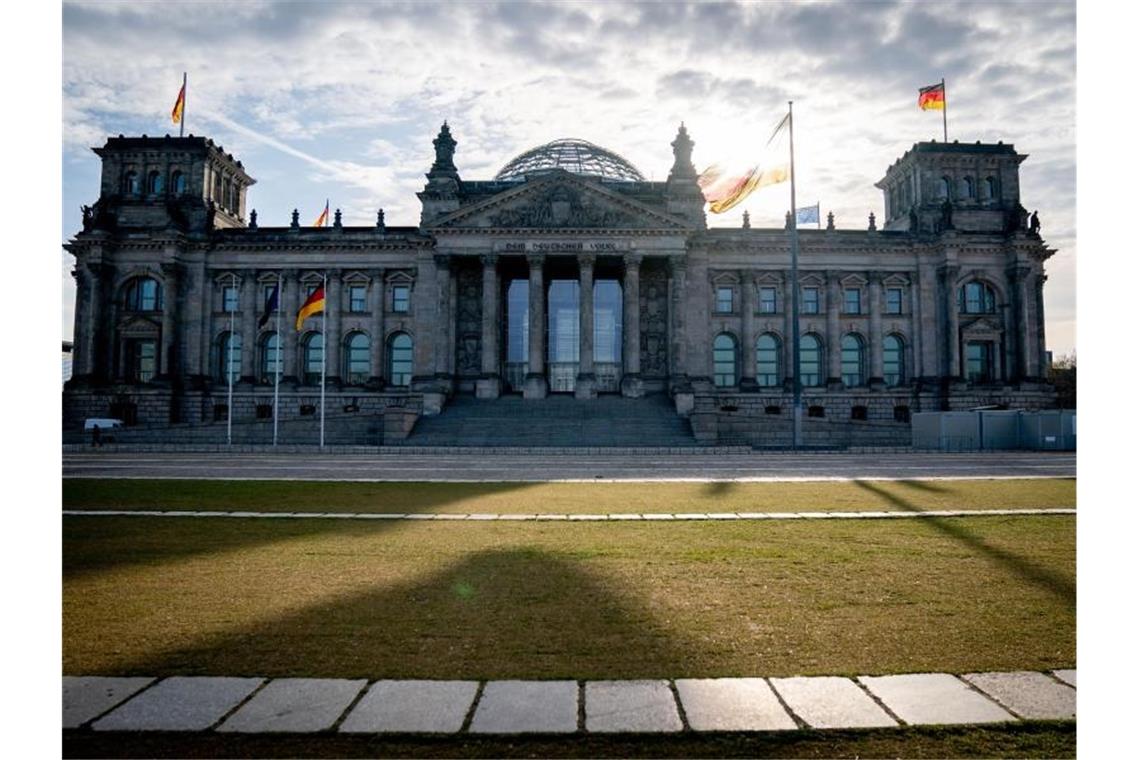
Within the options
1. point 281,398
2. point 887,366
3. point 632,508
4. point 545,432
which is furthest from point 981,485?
point 281,398

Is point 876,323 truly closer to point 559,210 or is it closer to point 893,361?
point 893,361

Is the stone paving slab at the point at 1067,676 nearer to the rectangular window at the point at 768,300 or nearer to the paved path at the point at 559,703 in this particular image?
the paved path at the point at 559,703

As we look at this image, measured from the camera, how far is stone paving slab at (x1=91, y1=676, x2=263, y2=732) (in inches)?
173

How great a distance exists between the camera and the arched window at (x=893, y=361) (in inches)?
2510

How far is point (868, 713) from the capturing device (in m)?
4.55

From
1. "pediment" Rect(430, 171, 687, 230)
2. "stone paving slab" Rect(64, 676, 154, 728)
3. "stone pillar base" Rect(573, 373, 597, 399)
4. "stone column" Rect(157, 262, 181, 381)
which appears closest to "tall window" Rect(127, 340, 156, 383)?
"stone column" Rect(157, 262, 181, 381)

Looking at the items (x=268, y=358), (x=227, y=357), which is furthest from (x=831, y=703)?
(x=227, y=357)

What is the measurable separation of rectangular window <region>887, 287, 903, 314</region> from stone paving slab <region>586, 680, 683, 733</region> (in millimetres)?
65306

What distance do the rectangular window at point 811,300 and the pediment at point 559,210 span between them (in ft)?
46.3

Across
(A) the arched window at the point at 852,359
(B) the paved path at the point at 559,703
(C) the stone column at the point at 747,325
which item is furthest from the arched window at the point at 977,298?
(B) the paved path at the point at 559,703

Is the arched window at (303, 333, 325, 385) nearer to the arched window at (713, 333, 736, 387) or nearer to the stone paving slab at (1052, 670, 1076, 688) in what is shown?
the arched window at (713, 333, 736, 387)

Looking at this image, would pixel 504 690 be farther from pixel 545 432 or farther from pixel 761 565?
pixel 545 432

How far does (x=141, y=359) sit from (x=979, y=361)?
71078 mm

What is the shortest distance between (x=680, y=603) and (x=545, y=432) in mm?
39518
